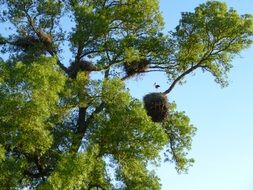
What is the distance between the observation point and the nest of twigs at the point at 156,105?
2469 cm

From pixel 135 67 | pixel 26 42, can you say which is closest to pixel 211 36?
pixel 135 67

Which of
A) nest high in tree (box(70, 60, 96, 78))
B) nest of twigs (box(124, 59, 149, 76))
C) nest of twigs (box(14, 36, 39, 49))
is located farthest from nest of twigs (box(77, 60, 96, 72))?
nest of twigs (box(14, 36, 39, 49))

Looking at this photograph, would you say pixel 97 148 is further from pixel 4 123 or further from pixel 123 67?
pixel 123 67

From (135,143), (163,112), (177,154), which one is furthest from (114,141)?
(177,154)

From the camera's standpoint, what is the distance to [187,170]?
1049 inches

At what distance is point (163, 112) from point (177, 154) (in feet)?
8.79

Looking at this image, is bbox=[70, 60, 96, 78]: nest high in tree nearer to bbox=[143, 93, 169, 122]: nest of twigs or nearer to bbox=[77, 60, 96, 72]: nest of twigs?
bbox=[77, 60, 96, 72]: nest of twigs

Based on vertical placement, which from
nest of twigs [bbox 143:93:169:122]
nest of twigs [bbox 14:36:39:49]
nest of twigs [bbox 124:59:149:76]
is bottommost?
nest of twigs [bbox 143:93:169:122]

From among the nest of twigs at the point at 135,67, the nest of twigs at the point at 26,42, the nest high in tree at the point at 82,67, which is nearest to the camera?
the nest of twigs at the point at 135,67

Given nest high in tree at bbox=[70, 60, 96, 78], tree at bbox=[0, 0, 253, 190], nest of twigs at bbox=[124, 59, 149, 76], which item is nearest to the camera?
tree at bbox=[0, 0, 253, 190]

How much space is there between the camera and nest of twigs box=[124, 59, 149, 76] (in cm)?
2705

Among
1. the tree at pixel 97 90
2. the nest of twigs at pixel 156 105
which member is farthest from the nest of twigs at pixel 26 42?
the nest of twigs at pixel 156 105

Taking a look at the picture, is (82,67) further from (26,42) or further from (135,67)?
(26,42)

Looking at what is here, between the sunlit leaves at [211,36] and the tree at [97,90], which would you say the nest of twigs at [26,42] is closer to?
the tree at [97,90]
